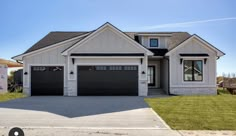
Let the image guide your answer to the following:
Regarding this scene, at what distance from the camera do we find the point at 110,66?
21.6 m

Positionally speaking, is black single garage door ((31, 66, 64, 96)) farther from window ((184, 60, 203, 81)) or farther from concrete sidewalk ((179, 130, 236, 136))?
concrete sidewalk ((179, 130, 236, 136))

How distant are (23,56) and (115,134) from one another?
1673 cm

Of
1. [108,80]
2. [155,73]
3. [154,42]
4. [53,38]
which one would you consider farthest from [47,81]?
[154,42]

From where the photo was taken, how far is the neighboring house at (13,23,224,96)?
70.5 feet

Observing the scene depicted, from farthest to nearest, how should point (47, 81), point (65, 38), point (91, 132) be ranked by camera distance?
point (65, 38) < point (47, 81) < point (91, 132)

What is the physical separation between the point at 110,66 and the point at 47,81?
513 cm

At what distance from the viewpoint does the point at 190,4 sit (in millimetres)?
17297

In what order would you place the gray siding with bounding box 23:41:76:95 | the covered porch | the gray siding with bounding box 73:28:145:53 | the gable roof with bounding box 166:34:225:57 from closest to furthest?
the gray siding with bounding box 73:28:145:53
the gable roof with bounding box 166:34:225:57
the gray siding with bounding box 23:41:76:95
the covered porch

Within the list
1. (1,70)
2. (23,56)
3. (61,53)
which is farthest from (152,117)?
(1,70)

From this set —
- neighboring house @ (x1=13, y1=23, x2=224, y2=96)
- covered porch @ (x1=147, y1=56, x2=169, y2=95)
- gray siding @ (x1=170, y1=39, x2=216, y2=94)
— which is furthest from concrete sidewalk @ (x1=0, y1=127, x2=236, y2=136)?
covered porch @ (x1=147, y1=56, x2=169, y2=95)

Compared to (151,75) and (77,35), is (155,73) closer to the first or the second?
(151,75)

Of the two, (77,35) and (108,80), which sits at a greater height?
(77,35)

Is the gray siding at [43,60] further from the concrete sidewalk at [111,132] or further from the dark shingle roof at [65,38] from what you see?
the concrete sidewalk at [111,132]

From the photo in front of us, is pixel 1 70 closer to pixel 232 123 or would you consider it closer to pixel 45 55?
pixel 45 55
